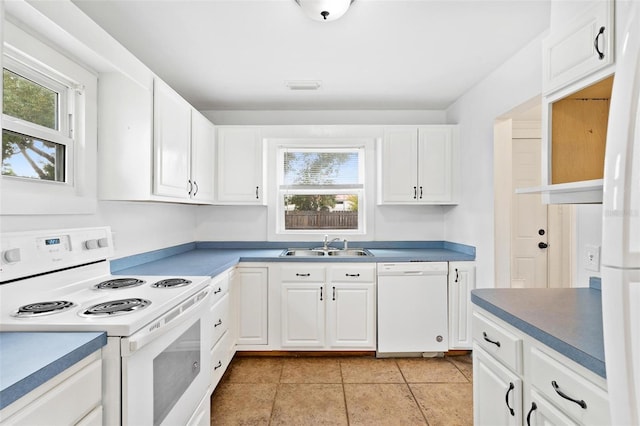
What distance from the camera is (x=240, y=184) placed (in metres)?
3.35

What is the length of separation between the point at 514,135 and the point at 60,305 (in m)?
3.95

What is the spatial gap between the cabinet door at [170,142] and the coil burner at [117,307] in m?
0.85

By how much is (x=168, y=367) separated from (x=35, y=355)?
58 centimetres

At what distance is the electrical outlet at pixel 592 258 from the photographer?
5.32ft

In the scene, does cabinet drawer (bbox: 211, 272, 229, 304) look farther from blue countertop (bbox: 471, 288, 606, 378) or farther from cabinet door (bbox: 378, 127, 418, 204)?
cabinet door (bbox: 378, 127, 418, 204)

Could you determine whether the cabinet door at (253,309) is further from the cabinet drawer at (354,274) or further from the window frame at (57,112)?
the window frame at (57,112)

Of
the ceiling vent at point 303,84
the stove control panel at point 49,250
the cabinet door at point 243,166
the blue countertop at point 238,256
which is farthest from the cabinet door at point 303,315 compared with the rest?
the ceiling vent at point 303,84

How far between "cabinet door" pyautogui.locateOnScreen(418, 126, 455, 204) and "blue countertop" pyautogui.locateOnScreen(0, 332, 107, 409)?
2911mm

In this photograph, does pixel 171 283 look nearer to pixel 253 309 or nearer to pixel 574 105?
pixel 253 309

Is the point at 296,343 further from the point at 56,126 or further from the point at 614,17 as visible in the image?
the point at 614,17

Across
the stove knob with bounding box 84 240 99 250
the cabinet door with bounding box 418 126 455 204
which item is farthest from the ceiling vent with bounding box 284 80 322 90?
the stove knob with bounding box 84 240 99 250

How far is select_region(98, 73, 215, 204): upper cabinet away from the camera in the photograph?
1.93m

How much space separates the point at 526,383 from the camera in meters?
1.23

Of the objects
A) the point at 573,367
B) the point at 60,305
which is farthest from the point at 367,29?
the point at 60,305
